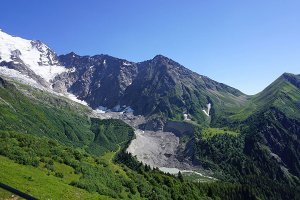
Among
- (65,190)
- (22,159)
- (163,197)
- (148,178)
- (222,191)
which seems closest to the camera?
(65,190)

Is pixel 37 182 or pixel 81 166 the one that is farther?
pixel 81 166

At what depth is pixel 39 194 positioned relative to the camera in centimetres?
4091

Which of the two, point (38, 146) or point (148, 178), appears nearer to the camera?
point (38, 146)

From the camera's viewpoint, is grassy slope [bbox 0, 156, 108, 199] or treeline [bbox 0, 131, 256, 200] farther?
treeline [bbox 0, 131, 256, 200]

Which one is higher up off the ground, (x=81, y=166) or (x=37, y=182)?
(x=81, y=166)

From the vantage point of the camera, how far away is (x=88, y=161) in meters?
70.9

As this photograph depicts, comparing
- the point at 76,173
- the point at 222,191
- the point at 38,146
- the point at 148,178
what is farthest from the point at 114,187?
the point at 222,191

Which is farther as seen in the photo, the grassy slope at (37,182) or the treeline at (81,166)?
the treeline at (81,166)

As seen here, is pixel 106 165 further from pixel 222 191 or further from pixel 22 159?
pixel 222 191

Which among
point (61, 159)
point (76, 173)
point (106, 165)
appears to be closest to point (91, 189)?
point (76, 173)

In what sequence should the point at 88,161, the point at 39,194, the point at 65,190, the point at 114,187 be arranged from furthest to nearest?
the point at 88,161 < the point at 114,187 < the point at 65,190 < the point at 39,194

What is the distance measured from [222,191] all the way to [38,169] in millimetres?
160014

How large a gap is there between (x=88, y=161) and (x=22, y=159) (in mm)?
19547

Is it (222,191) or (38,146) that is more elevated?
(38,146)
